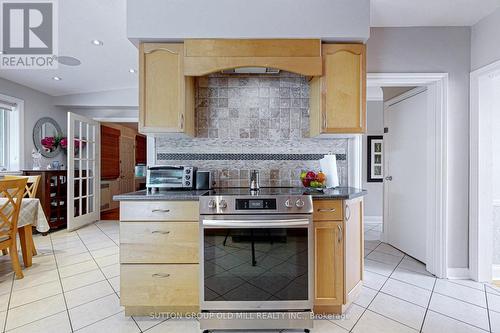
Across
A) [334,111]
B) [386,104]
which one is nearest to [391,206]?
[386,104]

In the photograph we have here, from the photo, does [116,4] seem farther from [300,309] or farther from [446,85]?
[446,85]

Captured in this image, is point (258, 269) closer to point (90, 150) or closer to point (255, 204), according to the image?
point (255, 204)

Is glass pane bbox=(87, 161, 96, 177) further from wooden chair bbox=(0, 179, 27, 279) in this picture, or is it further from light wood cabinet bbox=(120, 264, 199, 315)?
light wood cabinet bbox=(120, 264, 199, 315)

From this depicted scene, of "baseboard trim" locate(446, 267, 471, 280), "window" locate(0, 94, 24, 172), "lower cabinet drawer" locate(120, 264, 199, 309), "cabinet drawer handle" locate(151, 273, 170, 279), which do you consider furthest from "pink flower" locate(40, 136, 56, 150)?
"baseboard trim" locate(446, 267, 471, 280)

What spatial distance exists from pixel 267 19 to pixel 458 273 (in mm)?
2941

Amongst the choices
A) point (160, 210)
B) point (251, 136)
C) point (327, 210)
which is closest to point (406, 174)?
point (327, 210)

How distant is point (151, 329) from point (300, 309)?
1.01m

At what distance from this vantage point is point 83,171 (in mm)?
4348

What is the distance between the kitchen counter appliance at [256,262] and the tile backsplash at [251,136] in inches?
27.6

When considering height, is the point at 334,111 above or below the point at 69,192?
above

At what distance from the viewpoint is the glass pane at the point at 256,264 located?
160 cm

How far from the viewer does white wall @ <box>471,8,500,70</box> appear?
7.07 feet

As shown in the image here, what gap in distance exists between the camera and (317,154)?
2.32 m

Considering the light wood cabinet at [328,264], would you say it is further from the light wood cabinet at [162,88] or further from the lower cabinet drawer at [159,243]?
the light wood cabinet at [162,88]
